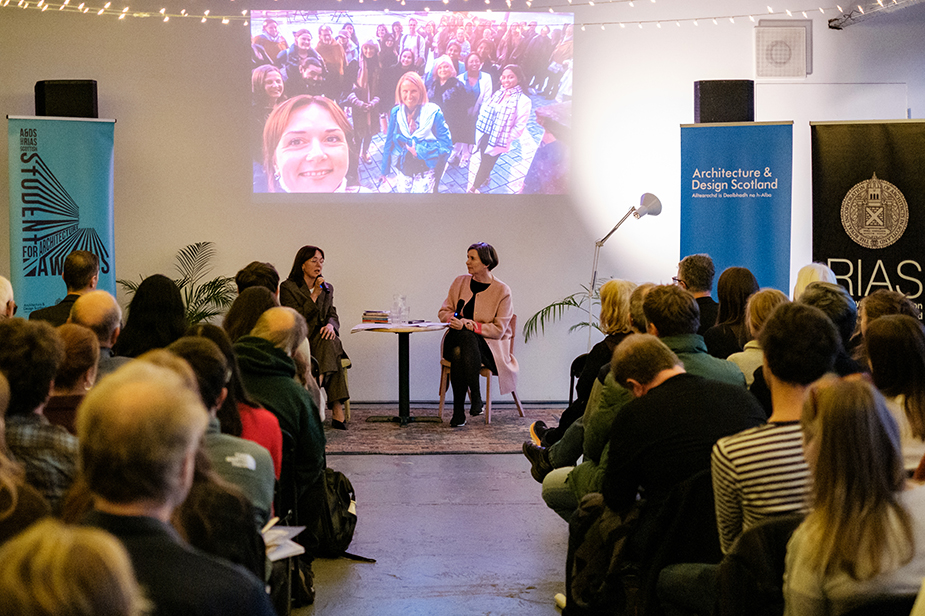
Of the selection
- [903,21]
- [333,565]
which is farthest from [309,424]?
[903,21]

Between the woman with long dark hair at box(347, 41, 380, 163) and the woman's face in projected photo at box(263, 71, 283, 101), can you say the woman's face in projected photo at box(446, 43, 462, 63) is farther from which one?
the woman's face in projected photo at box(263, 71, 283, 101)

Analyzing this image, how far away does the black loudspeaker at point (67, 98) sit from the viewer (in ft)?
22.0

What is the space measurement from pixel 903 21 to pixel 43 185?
7069mm

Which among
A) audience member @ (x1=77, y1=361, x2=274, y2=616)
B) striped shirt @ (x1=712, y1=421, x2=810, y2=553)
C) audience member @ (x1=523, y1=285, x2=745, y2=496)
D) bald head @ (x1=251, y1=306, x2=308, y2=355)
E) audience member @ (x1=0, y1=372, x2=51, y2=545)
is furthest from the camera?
bald head @ (x1=251, y1=306, x2=308, y2=355)

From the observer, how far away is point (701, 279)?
4457 millimetres

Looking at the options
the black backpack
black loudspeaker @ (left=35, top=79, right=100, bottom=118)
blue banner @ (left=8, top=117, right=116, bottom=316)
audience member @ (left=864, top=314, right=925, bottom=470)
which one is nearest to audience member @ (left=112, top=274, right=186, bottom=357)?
the black backpack

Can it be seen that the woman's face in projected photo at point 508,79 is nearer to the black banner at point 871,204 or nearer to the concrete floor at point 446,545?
the black banner at point 871,204

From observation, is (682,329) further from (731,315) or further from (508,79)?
(508,79)

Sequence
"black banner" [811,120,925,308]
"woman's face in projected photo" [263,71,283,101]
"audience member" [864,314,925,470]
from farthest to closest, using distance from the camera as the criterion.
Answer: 1. "woman's face in projected photo" [263,71,283,101]
2. "black banner" [811,120,925,308]
3. "audience member" [864,314,925,470]

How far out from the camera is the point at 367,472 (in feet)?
17.2

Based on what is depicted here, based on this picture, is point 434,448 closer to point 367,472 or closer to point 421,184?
point 367,472

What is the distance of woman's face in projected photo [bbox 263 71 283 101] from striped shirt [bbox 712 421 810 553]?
19.9 ft

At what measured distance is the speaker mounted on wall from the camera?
24.9ft

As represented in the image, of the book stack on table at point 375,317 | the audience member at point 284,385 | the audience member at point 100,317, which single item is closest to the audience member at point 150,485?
the audience member at point 284,385
